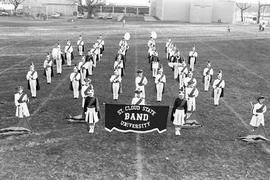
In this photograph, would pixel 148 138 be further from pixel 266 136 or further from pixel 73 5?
pixel 73 5

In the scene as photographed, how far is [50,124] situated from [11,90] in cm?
592

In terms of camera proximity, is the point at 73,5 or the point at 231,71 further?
the point at 73,5

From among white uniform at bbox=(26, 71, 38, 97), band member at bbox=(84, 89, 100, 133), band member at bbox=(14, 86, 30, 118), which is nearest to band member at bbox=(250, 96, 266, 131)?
band member at bbox=(84, 89, 100, 133)

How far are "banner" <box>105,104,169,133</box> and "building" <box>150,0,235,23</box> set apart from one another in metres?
67.0

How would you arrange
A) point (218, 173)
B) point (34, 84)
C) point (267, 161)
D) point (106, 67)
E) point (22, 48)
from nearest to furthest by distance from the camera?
point (218, 173)
point (267, 161)
point (34, 84)
point (106, 67)
point (22, 48)

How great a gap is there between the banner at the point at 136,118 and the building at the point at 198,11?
67.0 meters

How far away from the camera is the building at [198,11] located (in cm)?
7538

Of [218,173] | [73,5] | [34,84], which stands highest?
[73,5]

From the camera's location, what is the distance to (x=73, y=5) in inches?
4072

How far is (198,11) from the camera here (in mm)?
75562

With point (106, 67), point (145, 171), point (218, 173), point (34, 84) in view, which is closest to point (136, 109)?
point (145, 171)

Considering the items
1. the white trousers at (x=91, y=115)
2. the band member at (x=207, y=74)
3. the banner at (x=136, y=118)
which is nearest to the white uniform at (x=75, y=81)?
the white trousers at (x=91, y=115)

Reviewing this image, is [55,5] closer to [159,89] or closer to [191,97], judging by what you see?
[159,89]

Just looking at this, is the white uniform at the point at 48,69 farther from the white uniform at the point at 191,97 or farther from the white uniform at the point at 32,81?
the white uniform at the point at 191,97
